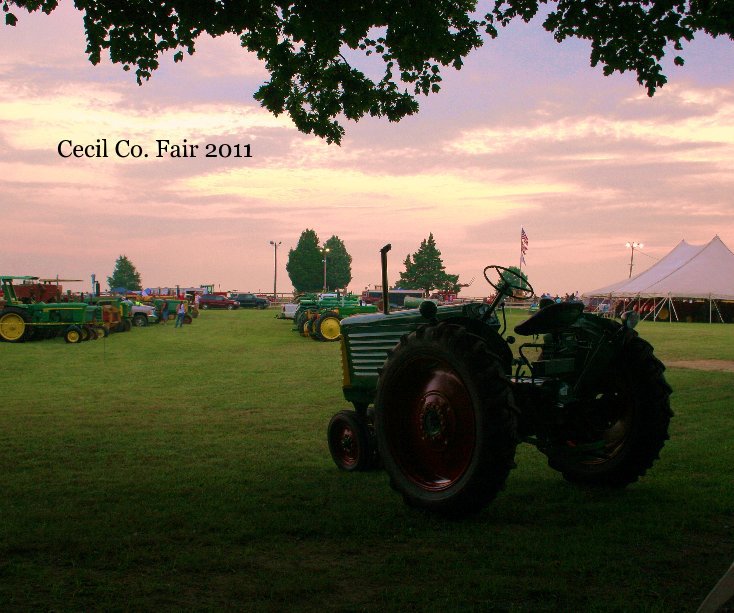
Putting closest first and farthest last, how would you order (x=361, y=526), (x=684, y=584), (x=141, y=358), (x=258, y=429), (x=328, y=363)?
(x=684, y=584)
(x=361, y=526)
(x=258, y=429)
(x=328, y=363)
(x=141, y=358)

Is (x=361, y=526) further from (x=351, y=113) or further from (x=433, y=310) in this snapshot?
(x=351, y=113)

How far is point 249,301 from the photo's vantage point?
71.7 meters

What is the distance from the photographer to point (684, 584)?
4.03 m

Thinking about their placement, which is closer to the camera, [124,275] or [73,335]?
[73,335]

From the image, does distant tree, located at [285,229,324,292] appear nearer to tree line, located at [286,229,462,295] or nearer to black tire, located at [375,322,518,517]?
tree line, located at [286,229,462,295]

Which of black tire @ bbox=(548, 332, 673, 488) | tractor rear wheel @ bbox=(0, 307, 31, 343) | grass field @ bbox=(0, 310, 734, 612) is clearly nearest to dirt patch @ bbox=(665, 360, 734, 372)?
grass field @ bbox=(0, 310, 734, 612)

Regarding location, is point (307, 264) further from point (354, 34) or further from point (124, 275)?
point (354, 34)

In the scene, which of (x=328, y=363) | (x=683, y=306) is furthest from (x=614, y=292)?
(x=328, y=363)

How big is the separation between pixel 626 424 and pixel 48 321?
2317cm

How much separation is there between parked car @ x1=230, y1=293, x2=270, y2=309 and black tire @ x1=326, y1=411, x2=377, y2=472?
65086mm

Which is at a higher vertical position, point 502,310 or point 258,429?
point 502,310

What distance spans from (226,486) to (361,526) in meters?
1.58

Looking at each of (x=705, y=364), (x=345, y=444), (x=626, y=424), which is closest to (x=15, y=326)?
(x=705, y=364)

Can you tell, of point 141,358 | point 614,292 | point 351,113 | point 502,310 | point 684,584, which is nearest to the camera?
point 684,584
